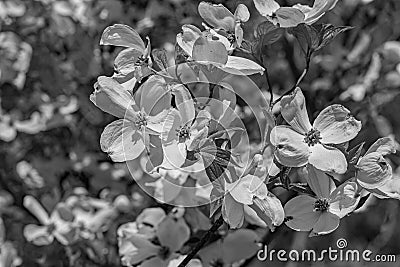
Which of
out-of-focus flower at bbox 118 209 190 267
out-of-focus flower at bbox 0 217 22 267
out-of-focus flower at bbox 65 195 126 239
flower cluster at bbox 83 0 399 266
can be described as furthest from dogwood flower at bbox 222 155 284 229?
out-of-focus flower at bbox 0 217 22 267

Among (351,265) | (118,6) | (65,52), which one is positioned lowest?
(351,265)

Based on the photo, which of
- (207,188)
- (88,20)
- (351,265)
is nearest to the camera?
→ (207,188)

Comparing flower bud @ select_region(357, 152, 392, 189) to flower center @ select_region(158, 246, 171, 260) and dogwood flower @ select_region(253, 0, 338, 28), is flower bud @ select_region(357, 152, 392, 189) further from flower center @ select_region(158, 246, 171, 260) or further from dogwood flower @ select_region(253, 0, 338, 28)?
flower center @ select_region(158, 246, 171, 260)

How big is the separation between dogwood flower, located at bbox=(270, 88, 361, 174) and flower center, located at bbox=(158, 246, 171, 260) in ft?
0.84

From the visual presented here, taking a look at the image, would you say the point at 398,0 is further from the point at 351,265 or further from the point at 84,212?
the point at 351,265

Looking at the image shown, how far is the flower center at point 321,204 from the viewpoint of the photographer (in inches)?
23.0

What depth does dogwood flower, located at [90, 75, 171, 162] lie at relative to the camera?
58cm

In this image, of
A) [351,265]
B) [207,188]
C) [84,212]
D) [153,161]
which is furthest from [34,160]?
[351,265]

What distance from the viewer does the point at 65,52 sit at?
43.9 inches

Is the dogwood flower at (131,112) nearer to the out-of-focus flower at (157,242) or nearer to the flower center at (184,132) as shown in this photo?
the flower center at (184,132)

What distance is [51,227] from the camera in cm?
95

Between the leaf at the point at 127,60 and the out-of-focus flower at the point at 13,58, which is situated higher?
the leaf at the point at 127,60

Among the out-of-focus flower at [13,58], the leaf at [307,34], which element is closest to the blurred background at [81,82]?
the out-of-focus flower at [13,58]

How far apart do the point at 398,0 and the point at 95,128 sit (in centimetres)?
47
